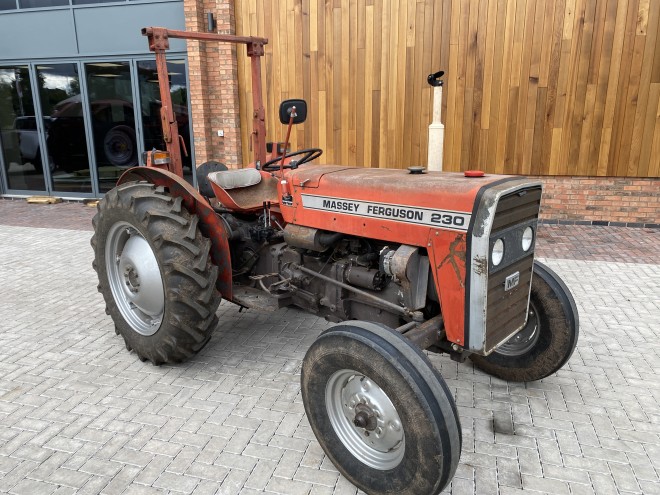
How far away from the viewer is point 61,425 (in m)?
2.80

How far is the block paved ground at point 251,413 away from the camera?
2389 millimetres

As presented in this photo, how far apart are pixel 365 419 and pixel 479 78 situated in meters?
6.07

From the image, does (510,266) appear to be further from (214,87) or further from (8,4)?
(8,4)

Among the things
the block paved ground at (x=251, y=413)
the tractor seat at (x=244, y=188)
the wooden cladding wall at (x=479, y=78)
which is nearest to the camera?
the block paved ground at (x=251, y=413)

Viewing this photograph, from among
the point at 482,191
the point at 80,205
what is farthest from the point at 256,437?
the point at 80,205

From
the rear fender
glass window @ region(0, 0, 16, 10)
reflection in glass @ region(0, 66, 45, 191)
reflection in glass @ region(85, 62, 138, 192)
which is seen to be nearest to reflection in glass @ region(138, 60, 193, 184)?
reflection in glass @ region(85, 62, 138, 192)

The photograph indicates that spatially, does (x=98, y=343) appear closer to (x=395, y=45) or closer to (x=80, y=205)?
(x=395, y=45)

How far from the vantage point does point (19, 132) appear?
9.52 m

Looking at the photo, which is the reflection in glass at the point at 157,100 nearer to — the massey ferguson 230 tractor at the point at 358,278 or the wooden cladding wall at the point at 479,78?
the wooden cladding wall at the point at 479,78

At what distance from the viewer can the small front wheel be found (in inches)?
78.7

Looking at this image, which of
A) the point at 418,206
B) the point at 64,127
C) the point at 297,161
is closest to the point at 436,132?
the point at 297,161

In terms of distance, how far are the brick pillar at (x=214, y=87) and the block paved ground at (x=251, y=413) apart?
4294mm

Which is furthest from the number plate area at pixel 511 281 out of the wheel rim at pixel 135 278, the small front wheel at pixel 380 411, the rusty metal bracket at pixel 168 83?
the rusty metal bracket at pixel 168 83

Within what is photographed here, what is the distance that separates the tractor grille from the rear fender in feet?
5.52
